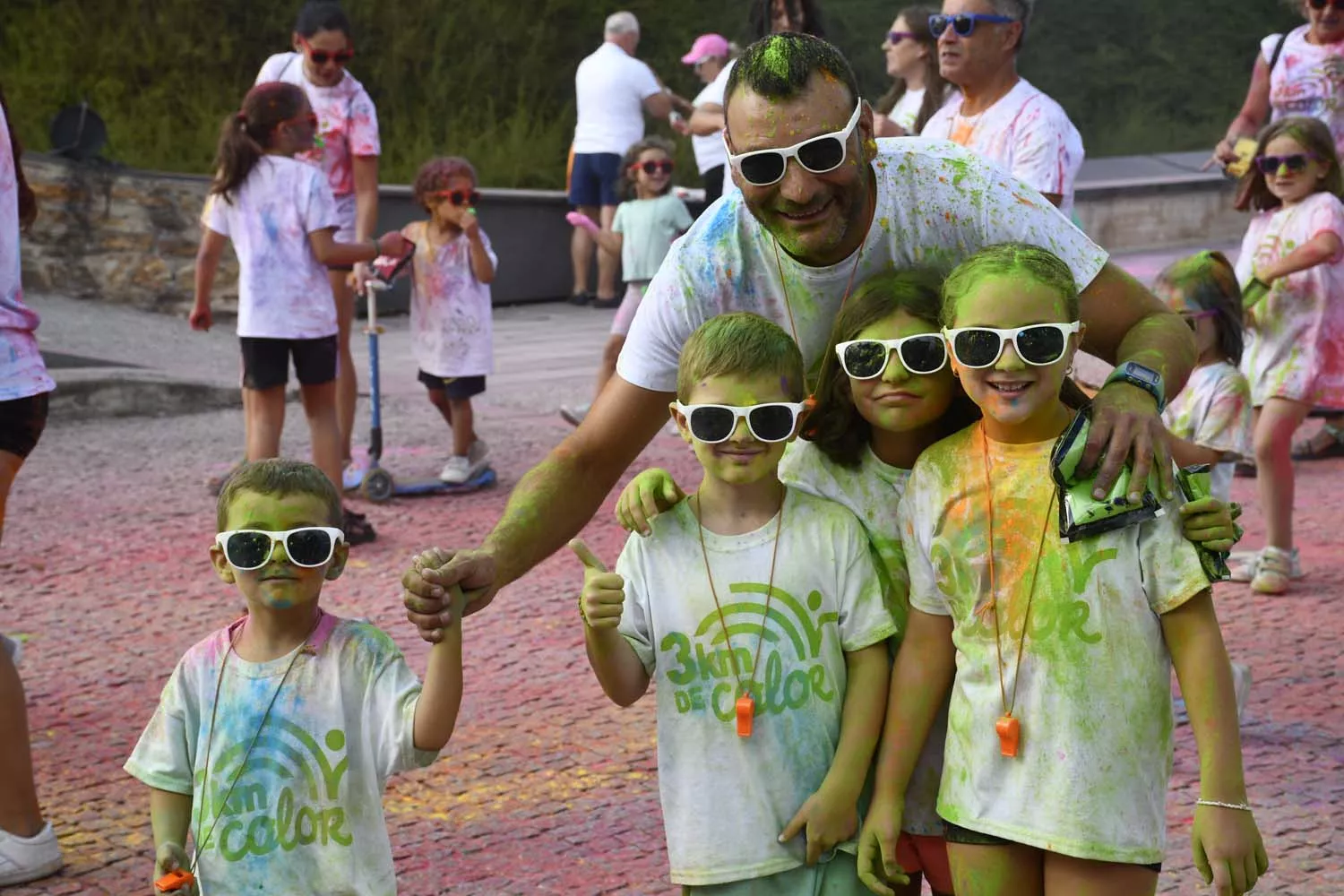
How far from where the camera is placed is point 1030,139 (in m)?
5.65

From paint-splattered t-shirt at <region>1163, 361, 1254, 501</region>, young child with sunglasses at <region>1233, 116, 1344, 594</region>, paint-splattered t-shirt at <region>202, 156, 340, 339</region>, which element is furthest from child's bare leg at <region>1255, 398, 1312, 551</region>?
paint-splattered t-shirt at <region>202, 156, 340, 339</region>

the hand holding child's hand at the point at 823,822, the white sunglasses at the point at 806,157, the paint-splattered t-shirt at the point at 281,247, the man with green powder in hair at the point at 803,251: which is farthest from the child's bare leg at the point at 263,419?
the hand holding child's hand at the point at 823,822

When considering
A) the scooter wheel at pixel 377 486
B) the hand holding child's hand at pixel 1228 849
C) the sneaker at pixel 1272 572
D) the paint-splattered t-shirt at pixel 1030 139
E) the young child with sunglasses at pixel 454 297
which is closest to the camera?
the hand holding child's hand at pixel 1228 849

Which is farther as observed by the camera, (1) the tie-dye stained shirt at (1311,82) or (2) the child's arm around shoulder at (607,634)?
(1) the tie-dye stained shirt at (1311,82)

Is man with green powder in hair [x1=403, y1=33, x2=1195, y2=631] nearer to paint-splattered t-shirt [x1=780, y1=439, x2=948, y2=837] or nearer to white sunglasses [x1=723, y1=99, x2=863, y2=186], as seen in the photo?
white sunglasses [x1=723, y1=99, x2=863, y2=186]

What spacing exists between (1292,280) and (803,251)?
475 centimetres

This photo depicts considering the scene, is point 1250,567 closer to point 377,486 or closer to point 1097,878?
point 377,486

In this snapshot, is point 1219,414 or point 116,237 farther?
point 116,237

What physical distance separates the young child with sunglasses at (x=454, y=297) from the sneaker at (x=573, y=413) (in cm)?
97

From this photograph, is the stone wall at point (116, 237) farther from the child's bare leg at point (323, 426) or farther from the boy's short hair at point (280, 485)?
the boy's short hair at point (280, 485)

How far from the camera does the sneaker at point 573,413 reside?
930cm

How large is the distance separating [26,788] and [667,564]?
73.1 inches

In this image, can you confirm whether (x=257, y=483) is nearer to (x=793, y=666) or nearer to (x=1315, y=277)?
(x=793, y=666)

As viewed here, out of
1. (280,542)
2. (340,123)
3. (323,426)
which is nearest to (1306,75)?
(340,123)
